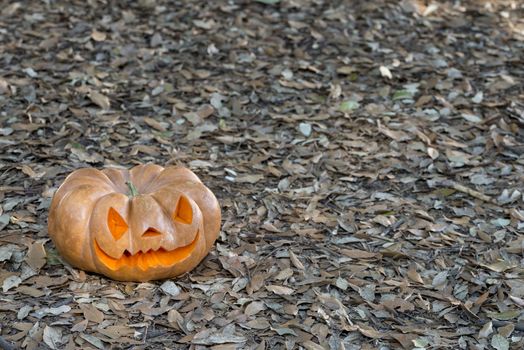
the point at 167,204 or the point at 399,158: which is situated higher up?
the point at 167,204

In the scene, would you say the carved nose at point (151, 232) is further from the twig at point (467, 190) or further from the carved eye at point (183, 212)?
the twig at point (467, 190)

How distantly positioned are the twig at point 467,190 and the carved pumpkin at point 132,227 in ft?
5.47

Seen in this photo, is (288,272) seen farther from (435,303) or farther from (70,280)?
(70,280)

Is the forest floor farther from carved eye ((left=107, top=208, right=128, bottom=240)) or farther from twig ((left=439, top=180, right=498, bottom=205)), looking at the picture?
carved eye ((left=107, top=208, right=128, bottom=240))

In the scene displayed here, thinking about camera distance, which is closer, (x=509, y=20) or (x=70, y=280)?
(x=70, y=280)

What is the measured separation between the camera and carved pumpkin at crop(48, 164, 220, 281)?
13.0ft

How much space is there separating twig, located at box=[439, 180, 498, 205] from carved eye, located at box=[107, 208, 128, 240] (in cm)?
210

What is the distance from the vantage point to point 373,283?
4.25 m

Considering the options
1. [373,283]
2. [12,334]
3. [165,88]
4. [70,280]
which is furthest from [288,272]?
[165,88]

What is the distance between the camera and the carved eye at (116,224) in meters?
3.98

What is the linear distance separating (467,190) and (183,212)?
1.89 meters

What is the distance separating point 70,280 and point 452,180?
2.42 m

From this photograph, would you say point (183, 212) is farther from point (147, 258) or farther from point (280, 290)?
point (280, 290)

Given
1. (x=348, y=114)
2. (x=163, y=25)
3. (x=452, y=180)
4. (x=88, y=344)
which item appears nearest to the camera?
(x=88, y=344)
